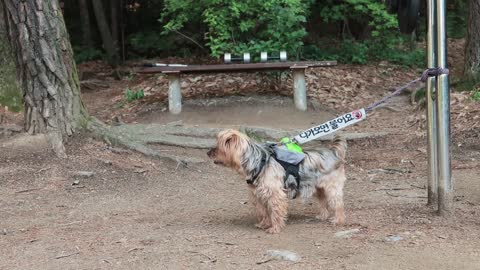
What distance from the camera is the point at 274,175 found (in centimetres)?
532

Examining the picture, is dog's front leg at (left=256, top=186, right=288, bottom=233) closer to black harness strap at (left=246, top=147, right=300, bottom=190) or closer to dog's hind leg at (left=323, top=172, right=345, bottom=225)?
black harness strap at (left=246, top=147, right=300, bottom=190)

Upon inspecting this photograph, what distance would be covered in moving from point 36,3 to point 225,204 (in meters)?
3.44

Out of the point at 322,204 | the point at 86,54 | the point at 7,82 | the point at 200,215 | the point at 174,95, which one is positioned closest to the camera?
the point at 322,204

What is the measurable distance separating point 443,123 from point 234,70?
6585mm

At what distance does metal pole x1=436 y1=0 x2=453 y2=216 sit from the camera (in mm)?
5336

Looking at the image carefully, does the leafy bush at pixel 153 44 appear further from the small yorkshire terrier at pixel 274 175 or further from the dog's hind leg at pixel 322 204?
the small yorkshire terrier at pixel 274 175

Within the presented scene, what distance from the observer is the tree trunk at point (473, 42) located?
11.5m

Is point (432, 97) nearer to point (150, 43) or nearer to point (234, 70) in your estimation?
point (234, 70)

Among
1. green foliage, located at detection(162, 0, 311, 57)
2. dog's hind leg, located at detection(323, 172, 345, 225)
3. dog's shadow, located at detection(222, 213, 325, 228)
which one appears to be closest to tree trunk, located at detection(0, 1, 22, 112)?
green foliage, located at detection(162, 0, 311, 57)

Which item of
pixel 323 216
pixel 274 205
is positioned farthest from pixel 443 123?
pixel 274 205

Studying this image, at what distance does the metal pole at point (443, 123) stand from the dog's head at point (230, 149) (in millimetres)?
1785

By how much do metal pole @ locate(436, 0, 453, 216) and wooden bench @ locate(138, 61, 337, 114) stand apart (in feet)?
20.2

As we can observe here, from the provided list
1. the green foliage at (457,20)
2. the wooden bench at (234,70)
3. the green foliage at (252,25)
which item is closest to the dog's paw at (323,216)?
the wooden bench at (234,70)

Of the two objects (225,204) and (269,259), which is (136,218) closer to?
(225,204)
